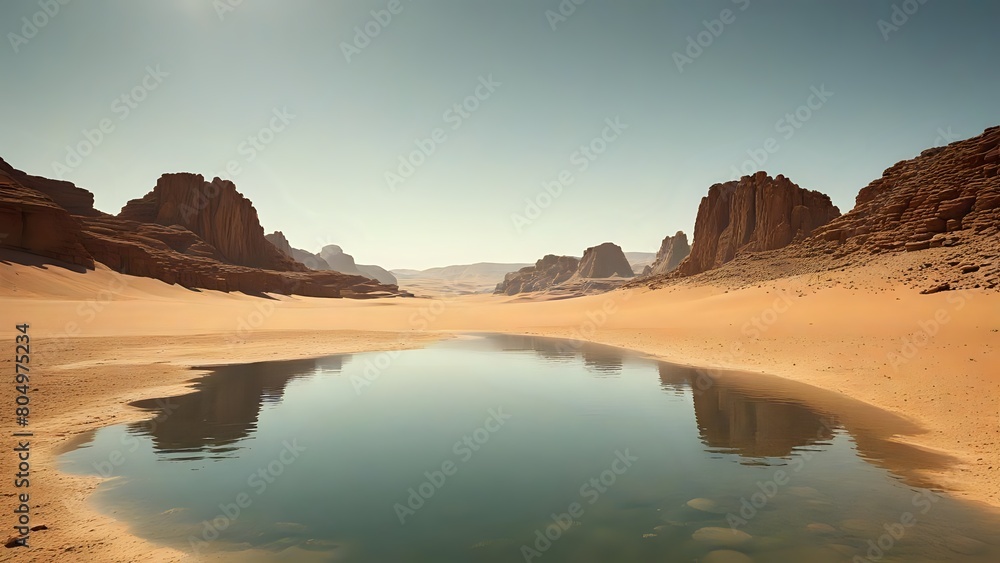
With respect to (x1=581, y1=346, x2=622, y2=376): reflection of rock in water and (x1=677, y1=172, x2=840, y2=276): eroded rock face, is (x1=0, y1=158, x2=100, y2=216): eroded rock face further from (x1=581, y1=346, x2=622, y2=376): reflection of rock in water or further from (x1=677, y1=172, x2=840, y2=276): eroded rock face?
(x1=677, y1=172, x2=840, y2=276): eroded rock face

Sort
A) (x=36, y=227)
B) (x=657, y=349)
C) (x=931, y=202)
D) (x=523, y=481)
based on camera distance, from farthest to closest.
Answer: (x=36, y=227)
(x=931, y=202)
(x=657, y=349)
(x=523, y=481)

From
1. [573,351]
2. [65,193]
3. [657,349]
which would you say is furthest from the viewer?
[65,193]

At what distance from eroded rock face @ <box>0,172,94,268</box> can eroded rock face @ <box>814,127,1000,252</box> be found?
93.2 meters

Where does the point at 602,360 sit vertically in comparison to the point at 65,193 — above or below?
below

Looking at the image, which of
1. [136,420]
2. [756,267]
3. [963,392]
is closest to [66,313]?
[136,420]

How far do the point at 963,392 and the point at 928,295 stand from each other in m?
18.5

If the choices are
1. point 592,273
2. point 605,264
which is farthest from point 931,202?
point 605,264

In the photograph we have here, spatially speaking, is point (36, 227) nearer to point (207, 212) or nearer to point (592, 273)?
Answer: point (207, 212)

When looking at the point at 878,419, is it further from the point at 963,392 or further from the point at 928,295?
the point at 928,295

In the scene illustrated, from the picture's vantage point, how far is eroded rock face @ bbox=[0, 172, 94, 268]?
55.1m

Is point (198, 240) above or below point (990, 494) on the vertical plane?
above

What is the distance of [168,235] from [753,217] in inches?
4022

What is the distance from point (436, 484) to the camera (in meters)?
8.80

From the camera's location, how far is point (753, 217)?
65.2m
